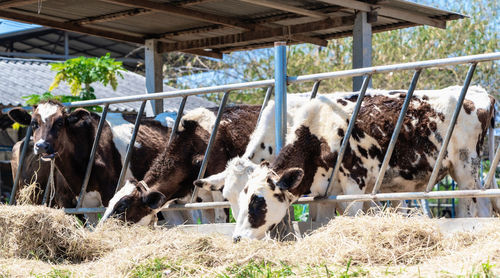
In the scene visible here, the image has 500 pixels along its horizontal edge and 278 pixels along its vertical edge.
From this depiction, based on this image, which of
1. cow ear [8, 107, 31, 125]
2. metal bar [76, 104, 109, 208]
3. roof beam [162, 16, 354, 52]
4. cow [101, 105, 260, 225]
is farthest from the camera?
roof beam [162, 16, 354, 52]

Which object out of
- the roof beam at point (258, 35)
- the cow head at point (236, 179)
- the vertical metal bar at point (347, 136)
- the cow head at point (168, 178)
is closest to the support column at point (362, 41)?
the roof beam at point (258, 35)

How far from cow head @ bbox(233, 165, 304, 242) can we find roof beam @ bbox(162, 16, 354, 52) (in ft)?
14.1

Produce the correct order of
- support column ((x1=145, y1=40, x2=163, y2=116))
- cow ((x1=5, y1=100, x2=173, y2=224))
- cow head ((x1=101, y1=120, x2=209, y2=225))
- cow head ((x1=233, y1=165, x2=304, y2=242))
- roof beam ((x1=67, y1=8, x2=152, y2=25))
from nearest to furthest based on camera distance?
cow head ((x1=233, y1=165, x2=304, y2=242)), cow head ((x1=101, y1=120, x2=209, y2=225)), cow ((x1=5, y1=100, x2=173, y2=224)), roof beam ((x1=67, y1=8, x2=152, y2=25)), support column ((x1=145, y1=40, x2=163, y2=116))

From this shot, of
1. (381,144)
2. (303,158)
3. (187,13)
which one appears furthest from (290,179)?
(187,13)

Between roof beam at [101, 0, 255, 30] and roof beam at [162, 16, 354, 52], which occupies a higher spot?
roof beam at [101, 0, 255, 30]

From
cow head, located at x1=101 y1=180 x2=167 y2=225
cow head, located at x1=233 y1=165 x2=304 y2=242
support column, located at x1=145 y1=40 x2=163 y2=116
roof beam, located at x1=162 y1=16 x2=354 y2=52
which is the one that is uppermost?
roof beam, located at x1=162 y1=16 x2=354 y2=52

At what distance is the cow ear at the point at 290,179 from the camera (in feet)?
21.7

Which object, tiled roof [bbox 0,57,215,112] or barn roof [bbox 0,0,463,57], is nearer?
barn roof [bbox 0,0,463,57]

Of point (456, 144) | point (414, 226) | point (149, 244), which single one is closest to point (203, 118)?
point (456, 144)

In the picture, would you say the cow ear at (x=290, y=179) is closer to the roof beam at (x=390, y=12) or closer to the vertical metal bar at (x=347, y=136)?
the vertical metal bar at (x=347, y=136)

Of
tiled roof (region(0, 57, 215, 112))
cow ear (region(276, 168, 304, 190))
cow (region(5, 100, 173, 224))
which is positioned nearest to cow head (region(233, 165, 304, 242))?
cow ear (region(276, 168, 304, 190))

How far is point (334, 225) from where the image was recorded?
18.1 ft

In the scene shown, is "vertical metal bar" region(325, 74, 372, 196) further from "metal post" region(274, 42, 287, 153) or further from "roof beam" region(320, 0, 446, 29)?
"roof beam" region(320, 0, 446, 29)

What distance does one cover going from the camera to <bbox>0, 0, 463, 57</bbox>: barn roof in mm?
9992
